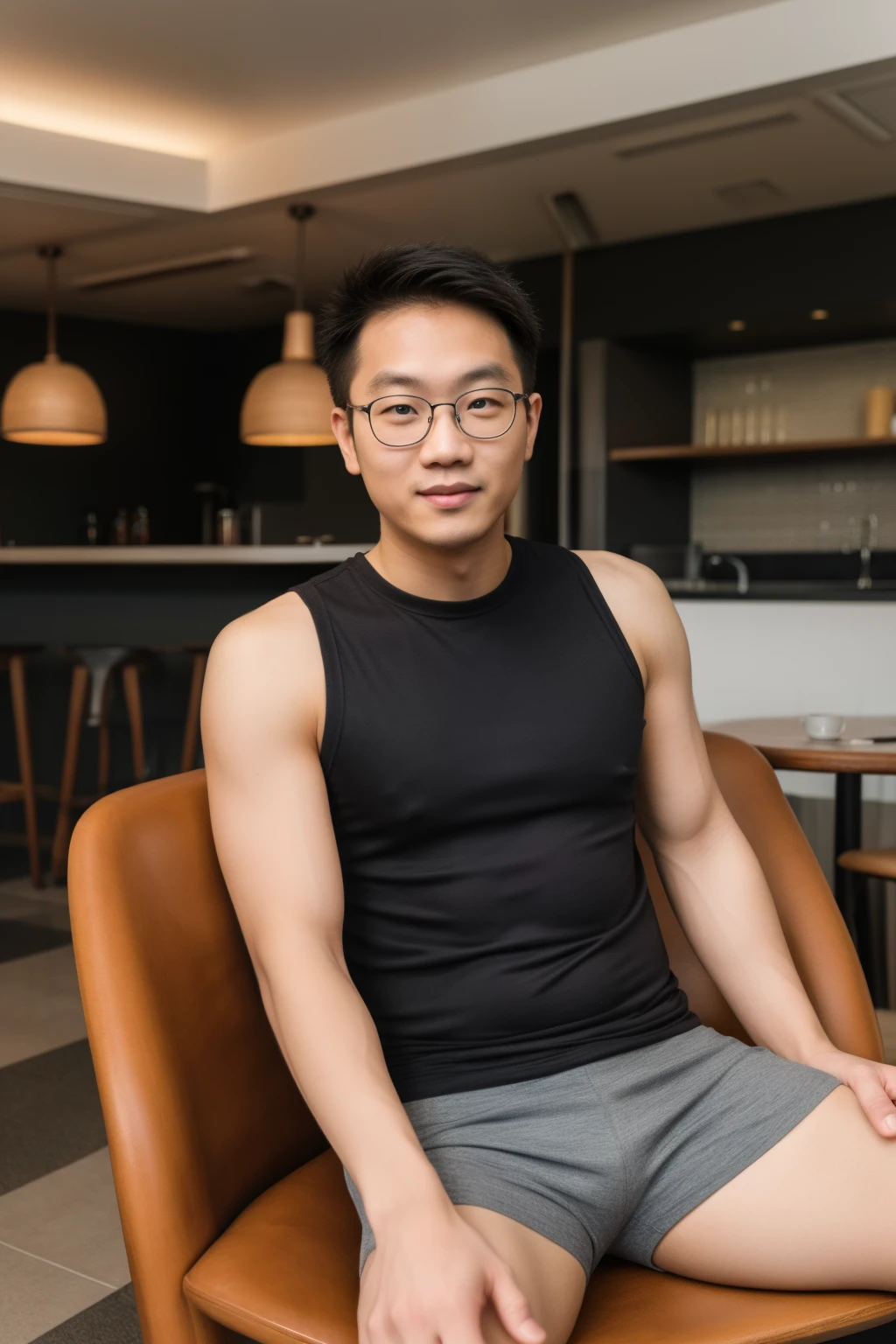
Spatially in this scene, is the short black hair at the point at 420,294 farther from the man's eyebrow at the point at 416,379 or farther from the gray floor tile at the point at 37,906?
the gray floor tile at the point at 37,906

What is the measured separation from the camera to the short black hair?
1183 mm

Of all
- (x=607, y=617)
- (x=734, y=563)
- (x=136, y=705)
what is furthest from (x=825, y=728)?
(x=734, y=563)

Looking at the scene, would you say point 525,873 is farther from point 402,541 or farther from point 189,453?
point 189,453

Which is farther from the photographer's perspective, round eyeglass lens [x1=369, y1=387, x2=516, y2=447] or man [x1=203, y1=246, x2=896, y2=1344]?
round eyeglass lens [x1=369, y1=387, x2=516, y2=447]

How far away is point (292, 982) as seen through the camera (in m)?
1.07

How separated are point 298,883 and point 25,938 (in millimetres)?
3038

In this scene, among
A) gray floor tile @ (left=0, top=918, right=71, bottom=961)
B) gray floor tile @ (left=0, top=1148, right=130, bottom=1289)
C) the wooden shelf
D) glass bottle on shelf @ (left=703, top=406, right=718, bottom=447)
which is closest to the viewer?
gray floor tile @ (left=0, top=1148, right=130, bottom=1289)

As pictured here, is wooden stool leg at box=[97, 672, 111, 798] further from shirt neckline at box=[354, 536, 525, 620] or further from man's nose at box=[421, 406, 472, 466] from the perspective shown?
man's nose at box=[421, 406, 472, 466]

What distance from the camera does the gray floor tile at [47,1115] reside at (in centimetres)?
229

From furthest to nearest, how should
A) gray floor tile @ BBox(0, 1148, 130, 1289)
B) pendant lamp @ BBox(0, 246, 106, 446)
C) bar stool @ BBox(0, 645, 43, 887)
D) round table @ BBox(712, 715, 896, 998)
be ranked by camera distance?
pendant lamp @ BBox(0, 246, 106, 446)
bar stool @ BBox(0, 645, 43, 887)
round table @ BBox(712, 715, 896, 998)
gray floor tile @ BBox(0, 1148, 130, 1289)

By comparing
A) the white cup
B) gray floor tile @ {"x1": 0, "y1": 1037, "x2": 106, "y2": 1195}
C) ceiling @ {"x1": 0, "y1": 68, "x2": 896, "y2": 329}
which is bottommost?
gray floor tile @ {"x1": 0, "y1": 1037, "x2": 106, "y2": 1195}

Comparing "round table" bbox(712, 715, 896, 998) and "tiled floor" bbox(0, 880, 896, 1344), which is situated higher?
"round table" bbox(712, 715, 896, 998)

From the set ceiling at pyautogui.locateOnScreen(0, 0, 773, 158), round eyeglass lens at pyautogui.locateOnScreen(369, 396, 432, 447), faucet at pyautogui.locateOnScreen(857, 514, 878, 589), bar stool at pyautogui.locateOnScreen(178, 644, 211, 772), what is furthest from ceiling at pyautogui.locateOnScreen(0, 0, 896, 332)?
round eyeglass lens at pyautogui.locateOnScreen(369, 396, 432, 447)

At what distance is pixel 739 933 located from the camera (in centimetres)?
131
